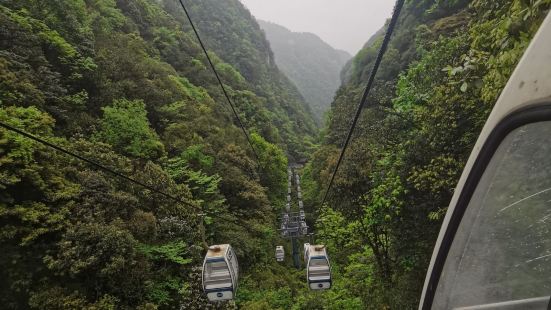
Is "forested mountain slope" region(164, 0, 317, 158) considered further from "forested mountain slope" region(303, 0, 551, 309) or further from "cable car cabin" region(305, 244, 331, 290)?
"cable car cabin" region(305, 244, 331, 290)

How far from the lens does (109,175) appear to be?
1223 centimetres

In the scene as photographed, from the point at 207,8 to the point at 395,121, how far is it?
61.2 m

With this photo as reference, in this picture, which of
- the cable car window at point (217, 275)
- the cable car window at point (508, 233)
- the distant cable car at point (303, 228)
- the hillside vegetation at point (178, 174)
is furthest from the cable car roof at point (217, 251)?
the cable car window at point (508, 233)

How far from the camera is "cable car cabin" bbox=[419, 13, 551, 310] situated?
0.98 metres

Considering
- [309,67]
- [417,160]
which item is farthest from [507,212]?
[309,67]

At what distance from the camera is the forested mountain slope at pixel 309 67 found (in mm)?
129100

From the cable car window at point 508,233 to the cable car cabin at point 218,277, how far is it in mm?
7949

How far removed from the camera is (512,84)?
41.3 inches

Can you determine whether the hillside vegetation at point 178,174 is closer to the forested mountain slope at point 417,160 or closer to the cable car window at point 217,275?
the forested mountain slope at point 417,160

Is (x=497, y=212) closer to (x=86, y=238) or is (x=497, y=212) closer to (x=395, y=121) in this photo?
(x=86, y=238)

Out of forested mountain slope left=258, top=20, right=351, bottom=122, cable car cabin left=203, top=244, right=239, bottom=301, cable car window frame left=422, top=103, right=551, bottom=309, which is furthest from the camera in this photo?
forested mountain slope left=258, top=20, right=351, bottom=122

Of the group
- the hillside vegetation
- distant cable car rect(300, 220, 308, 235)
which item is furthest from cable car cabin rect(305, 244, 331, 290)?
distant cable car rect(300, 220, 308, 235)

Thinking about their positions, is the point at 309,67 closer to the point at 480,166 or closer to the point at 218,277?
the point at 218,277

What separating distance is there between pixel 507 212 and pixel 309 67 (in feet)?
539
